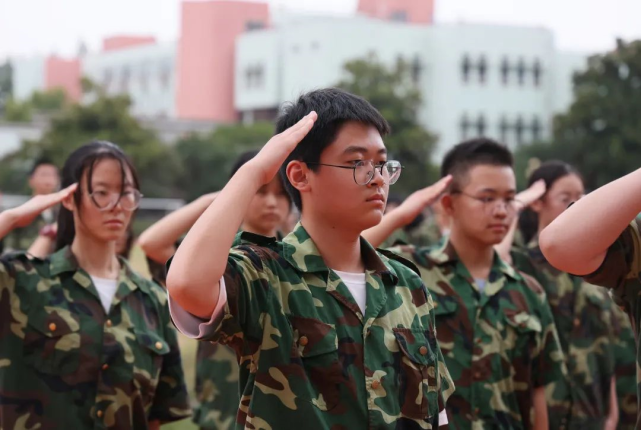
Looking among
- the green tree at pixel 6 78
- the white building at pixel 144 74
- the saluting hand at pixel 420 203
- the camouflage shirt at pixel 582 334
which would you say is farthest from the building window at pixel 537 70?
the saluting hand at pixel 420 203

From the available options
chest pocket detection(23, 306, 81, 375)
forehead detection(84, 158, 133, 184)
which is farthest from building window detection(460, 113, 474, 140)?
chest pocket detection(23, 306, 81, 375)

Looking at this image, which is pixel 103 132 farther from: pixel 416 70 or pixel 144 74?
pixel 144 74

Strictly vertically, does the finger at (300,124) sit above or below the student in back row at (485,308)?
above

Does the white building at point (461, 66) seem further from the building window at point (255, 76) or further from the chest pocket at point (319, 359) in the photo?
the chest pocket at point (319, 359)

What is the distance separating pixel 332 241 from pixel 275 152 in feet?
1.65

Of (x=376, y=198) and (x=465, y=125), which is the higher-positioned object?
(x=376, y=198)

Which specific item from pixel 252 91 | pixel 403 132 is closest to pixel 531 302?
pixel 403 132

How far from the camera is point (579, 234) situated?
318cm

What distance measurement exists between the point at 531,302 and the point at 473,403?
629mm

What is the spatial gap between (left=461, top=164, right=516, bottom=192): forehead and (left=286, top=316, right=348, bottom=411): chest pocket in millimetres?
2321

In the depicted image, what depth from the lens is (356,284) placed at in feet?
11.9

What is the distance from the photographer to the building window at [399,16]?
Answer: 6481 centimetres

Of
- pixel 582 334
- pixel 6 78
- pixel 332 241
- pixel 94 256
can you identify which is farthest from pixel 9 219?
pixel 6 78

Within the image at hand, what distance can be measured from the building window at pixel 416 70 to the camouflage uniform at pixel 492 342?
50.5 metres
